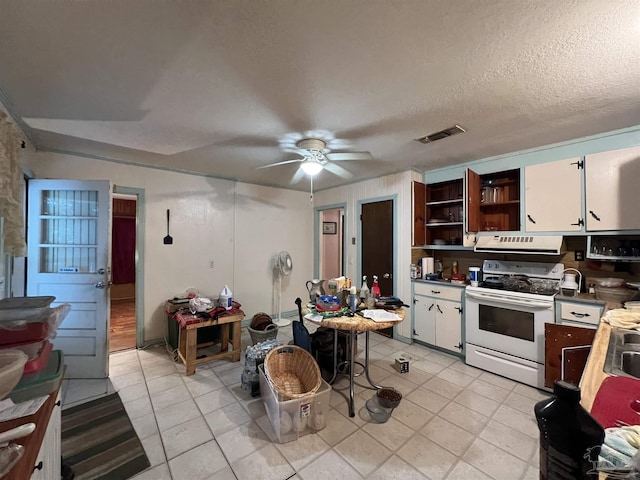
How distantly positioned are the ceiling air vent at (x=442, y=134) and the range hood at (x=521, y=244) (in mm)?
1326

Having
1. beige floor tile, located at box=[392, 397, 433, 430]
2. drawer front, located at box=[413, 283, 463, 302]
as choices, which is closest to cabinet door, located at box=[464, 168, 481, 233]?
drawer front, located at box=[413, 283, 463, 302]

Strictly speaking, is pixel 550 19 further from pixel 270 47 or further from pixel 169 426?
pixel 169 426

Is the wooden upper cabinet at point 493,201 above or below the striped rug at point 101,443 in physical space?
above

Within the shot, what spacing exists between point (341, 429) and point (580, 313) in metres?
2.28

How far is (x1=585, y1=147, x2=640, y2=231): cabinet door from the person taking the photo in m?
2.19

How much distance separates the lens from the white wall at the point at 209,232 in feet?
10.9

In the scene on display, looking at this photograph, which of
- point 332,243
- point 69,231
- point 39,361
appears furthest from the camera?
→ point 332,243

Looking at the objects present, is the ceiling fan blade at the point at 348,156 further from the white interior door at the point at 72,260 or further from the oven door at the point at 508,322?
the white interior door at the point at 72,260

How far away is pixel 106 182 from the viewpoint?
8.79 ft

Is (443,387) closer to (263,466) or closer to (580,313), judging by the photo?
(580,313)

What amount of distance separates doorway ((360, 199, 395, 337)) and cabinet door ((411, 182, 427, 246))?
0.31 metres

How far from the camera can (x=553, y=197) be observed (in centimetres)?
261

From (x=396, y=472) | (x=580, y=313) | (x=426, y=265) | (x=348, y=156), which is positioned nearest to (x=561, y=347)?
(x=580, y=313)

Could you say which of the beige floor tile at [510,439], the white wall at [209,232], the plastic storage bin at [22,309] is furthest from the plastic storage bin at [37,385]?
the beige floor tile at [510,439]
